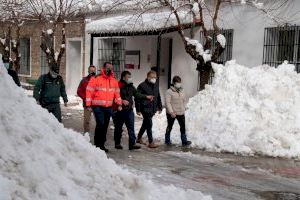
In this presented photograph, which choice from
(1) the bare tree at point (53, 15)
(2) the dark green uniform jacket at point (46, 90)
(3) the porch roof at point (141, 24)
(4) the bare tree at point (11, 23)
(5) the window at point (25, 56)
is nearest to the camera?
(2) the dark green uniform jacket at point (46, 90)

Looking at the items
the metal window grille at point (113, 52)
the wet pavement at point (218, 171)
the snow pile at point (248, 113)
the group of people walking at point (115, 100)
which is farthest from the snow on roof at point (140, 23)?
the wet pavement at point (218, 171)

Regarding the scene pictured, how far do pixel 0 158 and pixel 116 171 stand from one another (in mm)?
1232

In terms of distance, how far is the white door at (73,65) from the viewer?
23344 millimetres

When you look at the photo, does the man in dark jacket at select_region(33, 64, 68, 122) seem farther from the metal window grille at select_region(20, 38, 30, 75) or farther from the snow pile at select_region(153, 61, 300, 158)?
the metal window grille at select_region(20, 38, 30, 75)

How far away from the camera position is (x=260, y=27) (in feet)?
45.7

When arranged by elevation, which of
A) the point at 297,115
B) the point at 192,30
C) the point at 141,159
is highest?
the point at 192,30

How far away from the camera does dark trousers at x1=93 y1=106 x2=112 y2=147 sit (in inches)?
371

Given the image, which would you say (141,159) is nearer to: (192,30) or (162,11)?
(192,30)

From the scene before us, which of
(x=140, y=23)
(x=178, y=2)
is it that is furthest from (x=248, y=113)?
(x=140, y=23)

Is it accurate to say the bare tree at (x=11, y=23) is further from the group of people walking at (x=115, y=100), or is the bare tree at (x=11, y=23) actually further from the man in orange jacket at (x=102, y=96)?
the man in orange jacket at (x=102, y=96)

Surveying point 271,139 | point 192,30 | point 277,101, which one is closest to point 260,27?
point 192,30

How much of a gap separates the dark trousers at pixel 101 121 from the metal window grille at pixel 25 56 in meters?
17.8

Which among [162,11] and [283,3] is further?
[162,11]

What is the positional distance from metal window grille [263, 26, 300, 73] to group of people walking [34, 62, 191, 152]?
4.22 m
